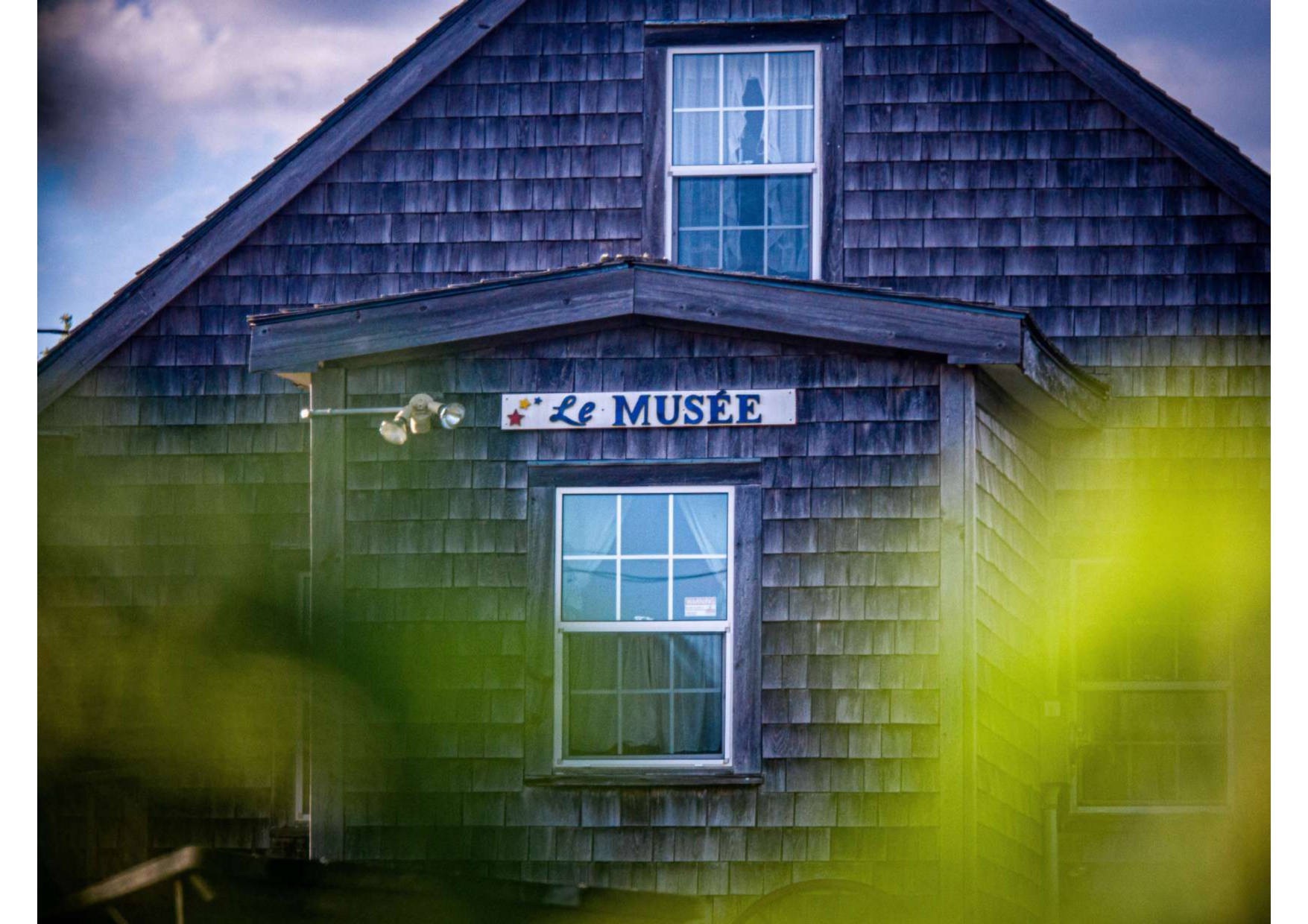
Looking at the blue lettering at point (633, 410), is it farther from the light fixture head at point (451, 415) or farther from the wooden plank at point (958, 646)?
the wooden plank at point (958, 646)

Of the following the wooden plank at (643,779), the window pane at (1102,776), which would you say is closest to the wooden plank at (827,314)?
the wooden plank at (643,779)

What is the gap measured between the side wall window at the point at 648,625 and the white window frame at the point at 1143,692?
2.51m

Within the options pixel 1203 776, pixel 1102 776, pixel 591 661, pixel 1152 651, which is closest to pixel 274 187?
pixel 591 661

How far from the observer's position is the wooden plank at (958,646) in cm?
620

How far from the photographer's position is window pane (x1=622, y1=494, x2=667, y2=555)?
646 cm

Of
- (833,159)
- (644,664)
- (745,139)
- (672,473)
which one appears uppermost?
(745,139)

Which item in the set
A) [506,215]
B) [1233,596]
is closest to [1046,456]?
[1233,596]

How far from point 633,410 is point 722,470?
0.46m

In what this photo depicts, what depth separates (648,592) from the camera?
6453 mm

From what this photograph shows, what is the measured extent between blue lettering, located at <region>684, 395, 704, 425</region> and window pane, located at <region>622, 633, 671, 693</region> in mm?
913

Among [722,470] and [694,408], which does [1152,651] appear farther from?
[694,408]

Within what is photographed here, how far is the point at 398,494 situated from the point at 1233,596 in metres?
4.39

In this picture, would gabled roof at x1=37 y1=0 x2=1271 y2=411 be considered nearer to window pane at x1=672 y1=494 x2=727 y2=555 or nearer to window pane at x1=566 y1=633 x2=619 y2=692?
window pane at x1=672 y1=494 x2=727 y2=555

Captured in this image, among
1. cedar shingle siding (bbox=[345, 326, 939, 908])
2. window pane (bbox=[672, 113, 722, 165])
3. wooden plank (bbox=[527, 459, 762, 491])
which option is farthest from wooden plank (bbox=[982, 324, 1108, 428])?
window pane (bbox=[672, 113, 722, 165])
